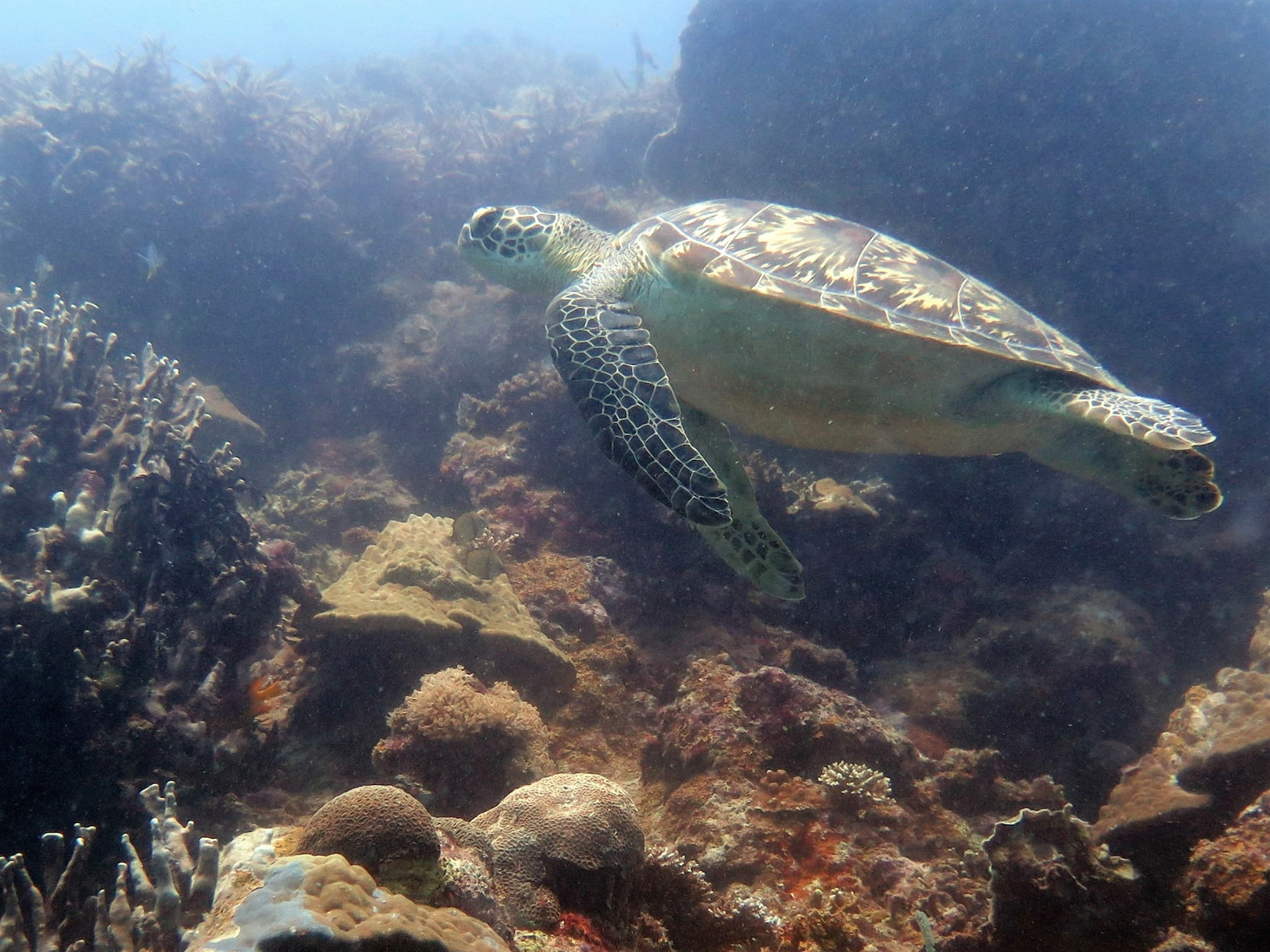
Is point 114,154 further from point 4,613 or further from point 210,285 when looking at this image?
point 4,613

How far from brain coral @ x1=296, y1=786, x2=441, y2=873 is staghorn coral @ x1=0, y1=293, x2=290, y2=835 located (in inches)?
68.9

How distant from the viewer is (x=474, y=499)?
6051 millimetres

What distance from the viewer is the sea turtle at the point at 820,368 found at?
4000mm

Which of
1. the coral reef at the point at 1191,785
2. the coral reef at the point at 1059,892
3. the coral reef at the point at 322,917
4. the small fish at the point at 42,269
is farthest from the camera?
the small fish at the point at 42,269

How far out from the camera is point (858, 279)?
4414mm

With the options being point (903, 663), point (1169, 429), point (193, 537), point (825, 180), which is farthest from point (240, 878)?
point (825, 180)

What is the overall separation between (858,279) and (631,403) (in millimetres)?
2114

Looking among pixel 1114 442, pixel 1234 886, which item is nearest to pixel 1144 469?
pixel 1114 442

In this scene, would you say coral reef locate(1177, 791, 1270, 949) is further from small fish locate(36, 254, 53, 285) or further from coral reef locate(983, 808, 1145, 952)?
small fish locate(36, 254, 53, 285)

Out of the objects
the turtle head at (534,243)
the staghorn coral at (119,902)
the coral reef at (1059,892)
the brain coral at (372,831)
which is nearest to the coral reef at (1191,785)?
the coral reef at (1059,892)

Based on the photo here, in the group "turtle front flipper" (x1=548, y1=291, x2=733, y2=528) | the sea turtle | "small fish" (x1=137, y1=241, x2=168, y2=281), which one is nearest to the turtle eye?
the sea turtle

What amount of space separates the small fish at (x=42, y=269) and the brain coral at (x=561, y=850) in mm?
11139

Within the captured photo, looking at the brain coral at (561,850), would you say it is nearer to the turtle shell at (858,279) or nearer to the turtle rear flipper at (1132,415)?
the turtle shell at (858,279)

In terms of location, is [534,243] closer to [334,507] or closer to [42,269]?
[334,507]
